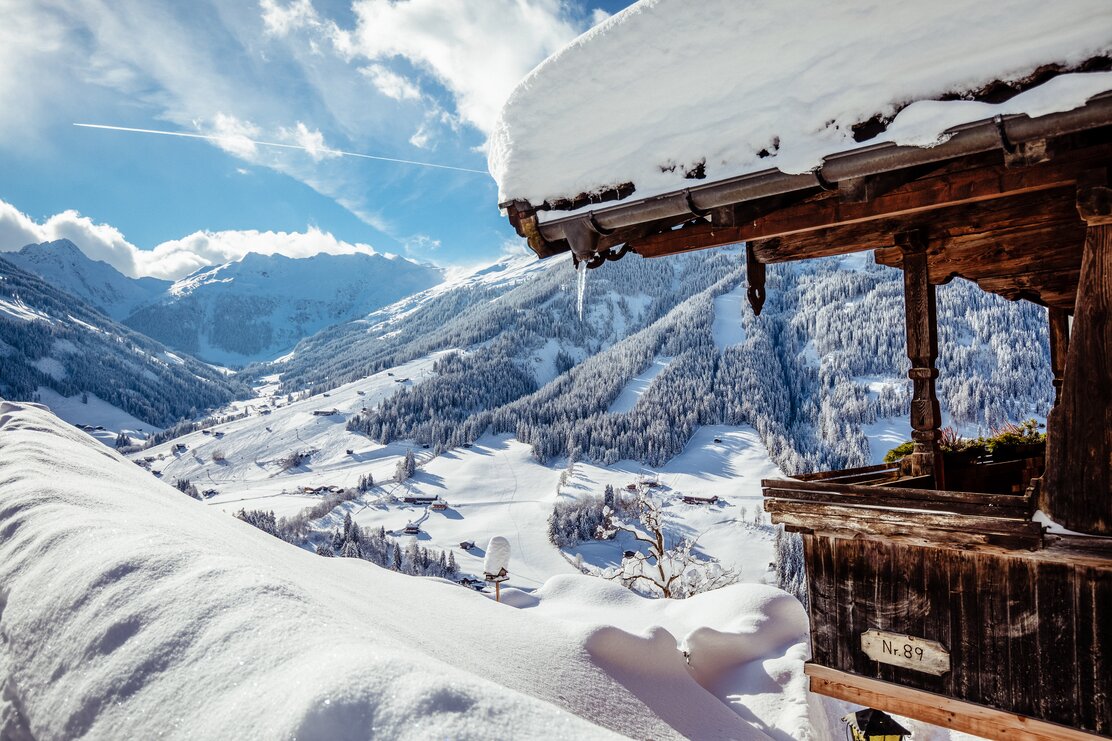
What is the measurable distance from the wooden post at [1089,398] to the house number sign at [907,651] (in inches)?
46.9

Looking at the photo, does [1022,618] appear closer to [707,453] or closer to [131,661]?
[131,661]

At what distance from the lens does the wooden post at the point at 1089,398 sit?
9.68 feet

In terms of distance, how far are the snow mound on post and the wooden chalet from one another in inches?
601

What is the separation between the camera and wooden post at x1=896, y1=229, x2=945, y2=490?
3.95 meters

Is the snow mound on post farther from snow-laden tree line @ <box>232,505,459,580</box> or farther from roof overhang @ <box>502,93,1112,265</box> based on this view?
snow-laden tree line @ <box>232,505,459,580</box>

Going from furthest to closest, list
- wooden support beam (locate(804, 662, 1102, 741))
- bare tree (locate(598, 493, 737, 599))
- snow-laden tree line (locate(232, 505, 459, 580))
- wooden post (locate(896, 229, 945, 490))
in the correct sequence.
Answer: snow-laden tree line (locate(232, 505, 459, 580)) < bare tree (locate(598, 493, 737, 599)) < wooden post (locate(896, 229, 945, 490)) < wooden support beam (locate(804, 662, 1102, 741))

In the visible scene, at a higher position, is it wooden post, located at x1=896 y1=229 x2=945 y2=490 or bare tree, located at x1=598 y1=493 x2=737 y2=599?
wooden post, located at x1=896 y1=229 x2=945 y2=490

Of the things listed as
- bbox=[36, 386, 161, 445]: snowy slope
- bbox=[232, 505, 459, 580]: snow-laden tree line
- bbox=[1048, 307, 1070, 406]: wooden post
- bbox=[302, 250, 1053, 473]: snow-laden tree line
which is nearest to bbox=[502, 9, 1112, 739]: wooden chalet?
bbox=[1048, 307, 1070, 406]: wooden post

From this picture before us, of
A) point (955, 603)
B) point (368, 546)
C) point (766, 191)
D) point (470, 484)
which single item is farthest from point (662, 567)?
point (470, 484)

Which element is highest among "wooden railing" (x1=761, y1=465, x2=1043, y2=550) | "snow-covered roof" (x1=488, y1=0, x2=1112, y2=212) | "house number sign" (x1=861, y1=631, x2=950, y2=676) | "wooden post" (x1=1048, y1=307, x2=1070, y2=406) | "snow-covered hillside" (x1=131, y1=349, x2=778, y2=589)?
"snow-covered roof" (x1=488, y1=0, x2=1112, y2=212)

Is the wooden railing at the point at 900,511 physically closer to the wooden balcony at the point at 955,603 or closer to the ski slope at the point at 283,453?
the wooden balcony at the point at 955,603

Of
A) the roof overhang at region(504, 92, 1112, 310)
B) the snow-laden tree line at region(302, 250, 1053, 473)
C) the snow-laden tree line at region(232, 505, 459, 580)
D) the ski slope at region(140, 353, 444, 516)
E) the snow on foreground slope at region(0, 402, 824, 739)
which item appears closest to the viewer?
the snow on foreground slope at region(0, 402, 824, 739)

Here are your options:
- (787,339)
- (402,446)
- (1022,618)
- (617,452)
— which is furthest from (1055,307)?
(787,339)

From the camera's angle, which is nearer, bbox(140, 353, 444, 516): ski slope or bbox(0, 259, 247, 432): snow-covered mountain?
bbox(140, 353, 444, 516): ski slope
